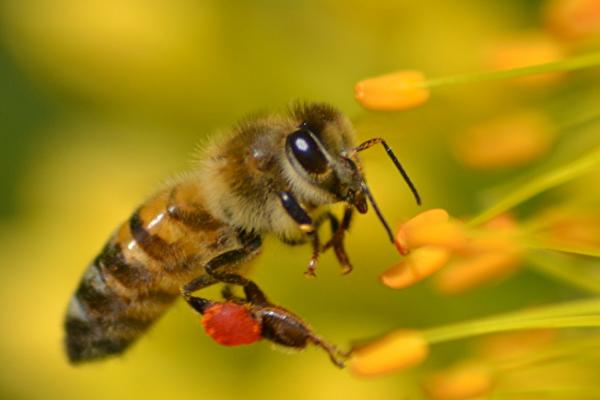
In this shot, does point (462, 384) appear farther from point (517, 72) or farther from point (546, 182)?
point (517, 72)

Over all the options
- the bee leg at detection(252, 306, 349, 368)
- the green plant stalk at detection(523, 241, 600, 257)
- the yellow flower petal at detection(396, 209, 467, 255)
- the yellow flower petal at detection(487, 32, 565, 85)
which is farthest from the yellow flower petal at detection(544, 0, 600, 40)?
the bee leg at detection(252, 306, 349, 368)

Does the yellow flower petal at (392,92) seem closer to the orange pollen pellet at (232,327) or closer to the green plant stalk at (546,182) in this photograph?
the green plant stalk at (546,182)

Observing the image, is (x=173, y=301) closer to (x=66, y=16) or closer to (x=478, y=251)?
(x=478, y=251)

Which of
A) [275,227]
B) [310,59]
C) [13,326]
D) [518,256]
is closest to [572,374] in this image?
[518,256]

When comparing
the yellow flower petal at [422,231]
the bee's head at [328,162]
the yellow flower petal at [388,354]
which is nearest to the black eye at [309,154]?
the bee's head at [328,162]

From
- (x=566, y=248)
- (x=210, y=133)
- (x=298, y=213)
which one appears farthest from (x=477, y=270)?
(x=210, y=133)

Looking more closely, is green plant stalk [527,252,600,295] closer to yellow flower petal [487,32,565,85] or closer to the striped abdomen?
yellow flower petal [487,32,565,85]

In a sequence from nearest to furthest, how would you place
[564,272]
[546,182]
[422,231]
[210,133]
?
1. [422,231]
2. [546,182]
3. [564,272]
4. [210,133]
